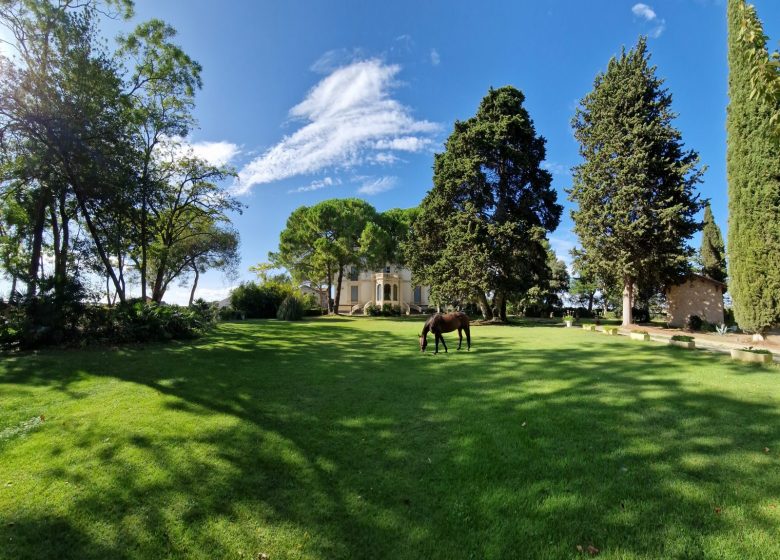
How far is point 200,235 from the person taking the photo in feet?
83.4

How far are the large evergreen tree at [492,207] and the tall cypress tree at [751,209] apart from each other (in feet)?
32.9

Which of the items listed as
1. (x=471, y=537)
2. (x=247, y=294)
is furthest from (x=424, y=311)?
(x=471, y=537)

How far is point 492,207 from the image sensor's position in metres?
25.7

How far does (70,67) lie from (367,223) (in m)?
26.7

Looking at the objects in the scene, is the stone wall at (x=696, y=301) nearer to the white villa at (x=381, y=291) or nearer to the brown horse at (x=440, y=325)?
the brown horse at (x=440, y=325)

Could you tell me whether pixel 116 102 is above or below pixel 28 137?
above

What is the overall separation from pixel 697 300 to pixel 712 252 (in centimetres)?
1032

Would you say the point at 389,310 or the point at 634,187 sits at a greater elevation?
the point at 634,187

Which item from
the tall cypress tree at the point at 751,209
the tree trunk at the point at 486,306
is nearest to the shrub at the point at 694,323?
the tall cypress tree at the point at 751,209

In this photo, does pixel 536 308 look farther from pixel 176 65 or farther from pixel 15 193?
pixel 15 193

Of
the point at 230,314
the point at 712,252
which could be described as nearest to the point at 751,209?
the point at 712,252

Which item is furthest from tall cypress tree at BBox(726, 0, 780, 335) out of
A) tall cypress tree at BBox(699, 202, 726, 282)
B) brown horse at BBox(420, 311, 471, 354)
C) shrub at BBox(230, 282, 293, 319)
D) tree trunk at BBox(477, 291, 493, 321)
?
shrub at BBox(230, 282, 293, 319)

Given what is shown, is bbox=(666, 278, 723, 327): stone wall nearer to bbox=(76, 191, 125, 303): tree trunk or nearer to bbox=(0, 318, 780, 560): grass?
bbox=(0, 318, 780, 560): grass

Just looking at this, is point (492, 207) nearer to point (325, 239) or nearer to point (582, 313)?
point (325, 239)
